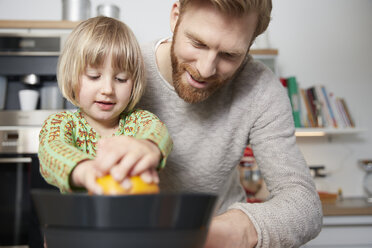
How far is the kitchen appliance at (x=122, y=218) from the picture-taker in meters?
0.27

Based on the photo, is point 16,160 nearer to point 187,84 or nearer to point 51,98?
point 51,98

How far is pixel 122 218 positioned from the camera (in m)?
0.27

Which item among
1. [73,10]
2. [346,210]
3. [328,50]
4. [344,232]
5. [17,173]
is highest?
[73,10]

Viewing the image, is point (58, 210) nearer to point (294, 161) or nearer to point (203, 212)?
point (203, 212)

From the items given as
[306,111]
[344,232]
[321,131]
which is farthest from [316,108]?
[344,232]

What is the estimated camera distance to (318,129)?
228cm

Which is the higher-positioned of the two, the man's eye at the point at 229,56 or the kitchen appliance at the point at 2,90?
the man's eye at the point at 229,56

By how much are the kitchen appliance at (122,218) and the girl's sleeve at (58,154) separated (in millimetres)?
128

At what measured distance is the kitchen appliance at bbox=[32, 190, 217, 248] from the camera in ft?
0.89

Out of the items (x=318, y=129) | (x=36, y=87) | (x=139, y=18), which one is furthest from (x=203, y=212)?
(x=139, y=18)

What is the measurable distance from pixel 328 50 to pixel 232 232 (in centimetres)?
245

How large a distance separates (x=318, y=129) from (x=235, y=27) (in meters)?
1.74

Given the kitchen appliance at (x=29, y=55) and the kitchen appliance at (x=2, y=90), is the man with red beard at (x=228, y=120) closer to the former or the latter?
the kitchen appliance at (x=29, y=55)

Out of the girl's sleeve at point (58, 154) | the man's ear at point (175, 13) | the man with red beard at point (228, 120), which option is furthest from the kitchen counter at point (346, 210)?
the girl's sleeve at point (58, 154)
